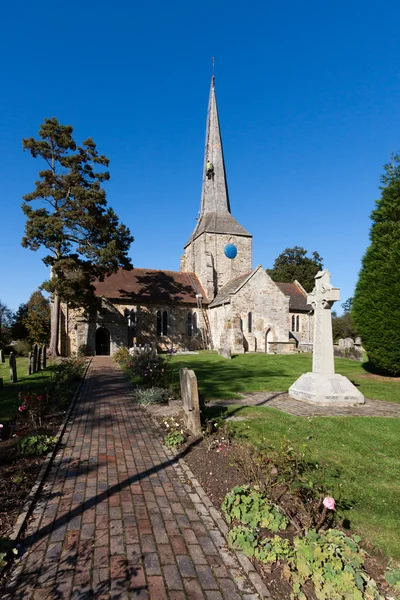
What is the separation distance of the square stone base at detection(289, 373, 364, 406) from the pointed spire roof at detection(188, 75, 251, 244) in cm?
2689

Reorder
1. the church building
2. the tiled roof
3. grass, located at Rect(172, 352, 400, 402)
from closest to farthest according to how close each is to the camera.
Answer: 1. grass, located at Rect(172, 352, 400, 402)
2. the church building
3. the tiled roof

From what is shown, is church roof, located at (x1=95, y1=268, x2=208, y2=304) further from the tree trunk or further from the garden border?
the garden border

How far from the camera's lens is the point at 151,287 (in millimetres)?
31672

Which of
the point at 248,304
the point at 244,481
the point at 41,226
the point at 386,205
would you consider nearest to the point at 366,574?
the point at 244,481

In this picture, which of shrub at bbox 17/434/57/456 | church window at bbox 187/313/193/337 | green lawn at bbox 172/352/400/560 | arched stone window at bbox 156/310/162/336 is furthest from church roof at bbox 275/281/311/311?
shrub at bbox 17/434/57/456

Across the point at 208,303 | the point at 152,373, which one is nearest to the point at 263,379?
the point at 152,373

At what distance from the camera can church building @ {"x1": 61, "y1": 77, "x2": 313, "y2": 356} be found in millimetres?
27359

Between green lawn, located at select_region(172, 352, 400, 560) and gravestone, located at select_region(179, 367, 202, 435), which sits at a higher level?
gravestone, located at select_region(179, 367, 202, 435)

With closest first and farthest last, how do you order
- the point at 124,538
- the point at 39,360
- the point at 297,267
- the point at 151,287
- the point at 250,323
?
the point at 124,538
the point at 39,360
the point at 250,323
the point at 151,287
the point at 297,267

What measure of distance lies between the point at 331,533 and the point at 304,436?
11.7 feet

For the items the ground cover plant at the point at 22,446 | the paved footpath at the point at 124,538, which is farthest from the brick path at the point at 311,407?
the ground cover plant at the point at 22,446

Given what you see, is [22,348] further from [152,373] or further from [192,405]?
[192,405]

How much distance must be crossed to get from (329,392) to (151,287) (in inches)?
946

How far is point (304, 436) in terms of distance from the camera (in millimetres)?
6641
